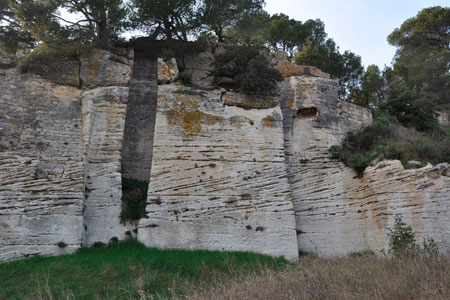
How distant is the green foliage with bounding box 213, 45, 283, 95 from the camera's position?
496 inches

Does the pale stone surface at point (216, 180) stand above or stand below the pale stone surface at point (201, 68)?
below

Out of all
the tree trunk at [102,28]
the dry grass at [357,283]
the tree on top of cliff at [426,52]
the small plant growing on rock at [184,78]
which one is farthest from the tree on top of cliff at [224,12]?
the dry grass at [357,283]

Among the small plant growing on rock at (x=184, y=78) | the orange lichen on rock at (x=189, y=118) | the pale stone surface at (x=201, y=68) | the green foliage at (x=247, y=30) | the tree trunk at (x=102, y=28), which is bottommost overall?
the orange lichen on rock at (x=189, y=118)

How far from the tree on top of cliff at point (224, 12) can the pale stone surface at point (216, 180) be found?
381 cm

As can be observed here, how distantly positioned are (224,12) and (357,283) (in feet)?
40.7

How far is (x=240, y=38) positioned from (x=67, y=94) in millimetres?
8623

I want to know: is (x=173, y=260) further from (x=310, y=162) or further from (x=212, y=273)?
(x=310, y=162)

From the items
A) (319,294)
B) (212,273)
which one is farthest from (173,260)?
(319,294)

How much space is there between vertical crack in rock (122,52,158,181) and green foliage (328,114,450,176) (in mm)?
5880

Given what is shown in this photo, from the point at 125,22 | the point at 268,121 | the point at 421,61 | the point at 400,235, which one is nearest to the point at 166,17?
the point at 125,22

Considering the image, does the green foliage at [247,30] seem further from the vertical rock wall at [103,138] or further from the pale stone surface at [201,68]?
the vertical rock wall at [103,138]

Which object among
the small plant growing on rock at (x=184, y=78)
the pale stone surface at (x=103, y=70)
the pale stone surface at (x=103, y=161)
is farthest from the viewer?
the small plant growing on rock at (x=184, y=78)

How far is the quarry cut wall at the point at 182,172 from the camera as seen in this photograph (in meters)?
9.62

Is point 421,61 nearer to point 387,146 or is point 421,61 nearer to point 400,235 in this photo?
point 387,146
